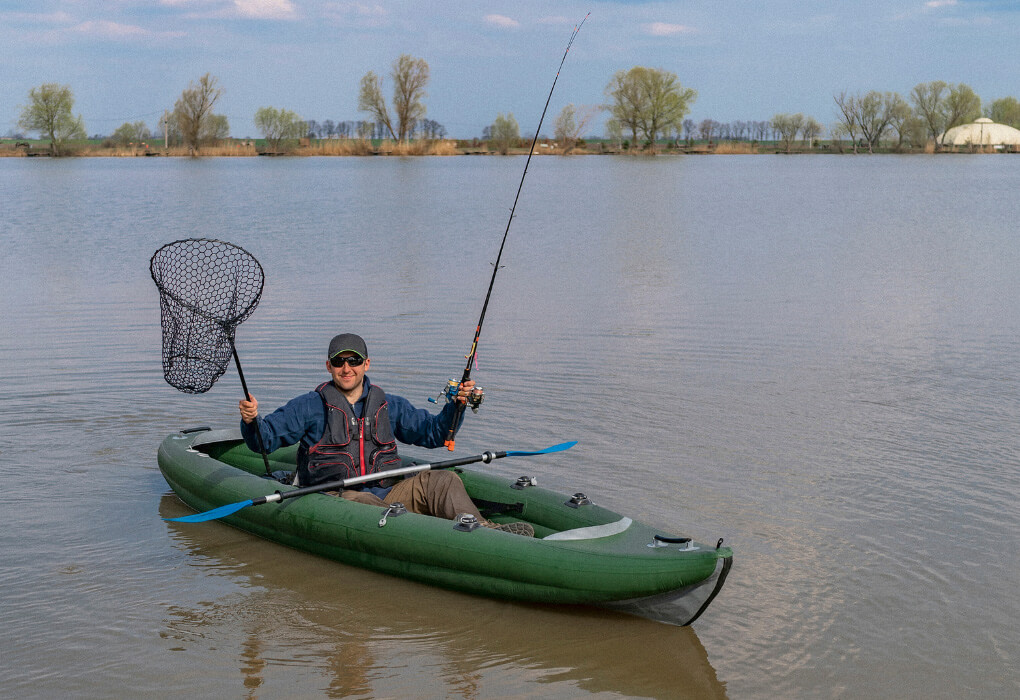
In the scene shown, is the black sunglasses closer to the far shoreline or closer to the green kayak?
the green kayak

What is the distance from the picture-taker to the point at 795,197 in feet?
108

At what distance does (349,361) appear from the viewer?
228 inches

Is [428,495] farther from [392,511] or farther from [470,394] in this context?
[470,394]

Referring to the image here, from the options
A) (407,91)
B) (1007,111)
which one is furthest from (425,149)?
(1007,111)

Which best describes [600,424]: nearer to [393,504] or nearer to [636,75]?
[393,504]

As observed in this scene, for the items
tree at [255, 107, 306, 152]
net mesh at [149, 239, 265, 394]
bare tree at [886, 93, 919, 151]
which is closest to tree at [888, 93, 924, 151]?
bare tree at [886, 93, 919, 151]

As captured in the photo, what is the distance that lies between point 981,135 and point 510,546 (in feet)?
360

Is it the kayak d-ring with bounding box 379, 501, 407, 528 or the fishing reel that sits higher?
the fishing reel

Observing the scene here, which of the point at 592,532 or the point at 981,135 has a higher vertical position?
the point at 981,135

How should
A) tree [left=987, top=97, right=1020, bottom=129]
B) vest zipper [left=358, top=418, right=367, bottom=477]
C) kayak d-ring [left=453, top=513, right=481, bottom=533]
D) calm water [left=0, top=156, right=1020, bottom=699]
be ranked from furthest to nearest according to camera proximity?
tree [left=987, top=97, right=1020, bottom=129] < vest zipper [left=358, top=418, right=367, bottom=477] < kayak d-ring [left=453, top=513, right=481, bottom=533] < calm water [left=0, top=156, right=1020, bottom=699]

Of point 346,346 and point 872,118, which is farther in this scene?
point 872,118

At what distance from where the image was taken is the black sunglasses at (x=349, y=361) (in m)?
5.77

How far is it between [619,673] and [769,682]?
2.22 ft

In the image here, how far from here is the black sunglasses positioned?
18.9 ft
